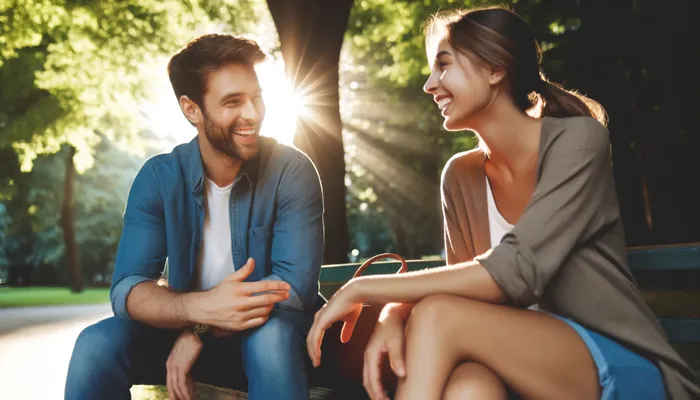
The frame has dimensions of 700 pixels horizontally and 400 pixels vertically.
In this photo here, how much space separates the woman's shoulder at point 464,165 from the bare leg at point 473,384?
3.31ft

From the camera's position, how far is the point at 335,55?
7.08 meters

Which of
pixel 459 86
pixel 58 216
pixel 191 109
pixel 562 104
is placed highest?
pixel 58 216

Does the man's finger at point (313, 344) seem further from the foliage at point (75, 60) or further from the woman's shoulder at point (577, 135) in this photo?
the foliage at point (75, 60)

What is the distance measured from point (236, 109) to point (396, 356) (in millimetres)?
1353

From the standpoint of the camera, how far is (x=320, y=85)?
7.01 m

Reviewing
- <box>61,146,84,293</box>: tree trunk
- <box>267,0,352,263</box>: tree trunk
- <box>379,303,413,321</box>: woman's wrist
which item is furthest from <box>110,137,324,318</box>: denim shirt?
<box>61,146,84,293</box>: tree trunk

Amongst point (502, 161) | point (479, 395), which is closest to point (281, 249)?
point (502, 161)

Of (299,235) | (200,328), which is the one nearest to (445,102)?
(299,235)

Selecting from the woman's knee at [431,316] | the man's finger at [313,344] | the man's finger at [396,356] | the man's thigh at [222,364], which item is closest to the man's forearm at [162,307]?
the man's thigh at [222,364]

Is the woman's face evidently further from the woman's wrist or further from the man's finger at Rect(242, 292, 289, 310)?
the man's finger at Rect(242, 292, 289, 310)

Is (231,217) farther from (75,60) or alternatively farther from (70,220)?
(70,220)

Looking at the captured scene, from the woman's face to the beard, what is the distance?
839 mm

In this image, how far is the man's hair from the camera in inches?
122

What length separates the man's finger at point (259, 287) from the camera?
2641mm
